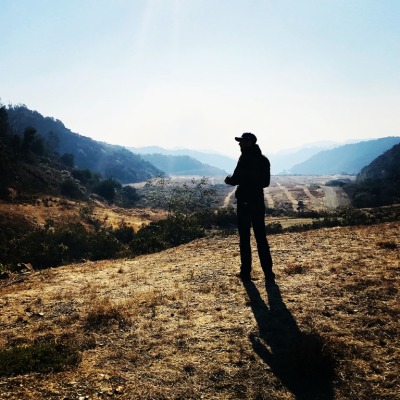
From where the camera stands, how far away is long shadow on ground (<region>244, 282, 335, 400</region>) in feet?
13.7

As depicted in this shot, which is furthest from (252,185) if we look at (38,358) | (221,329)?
(38,358)

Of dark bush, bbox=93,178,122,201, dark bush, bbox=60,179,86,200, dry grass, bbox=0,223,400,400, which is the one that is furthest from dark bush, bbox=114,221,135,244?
dark bush, bbox=93,178,122,201

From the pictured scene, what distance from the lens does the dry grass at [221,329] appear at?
14.0 feet

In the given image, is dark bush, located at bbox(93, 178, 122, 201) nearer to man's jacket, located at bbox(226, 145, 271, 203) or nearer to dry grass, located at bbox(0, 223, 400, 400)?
dry grass, located at bbox(0, 223, 400, 400)

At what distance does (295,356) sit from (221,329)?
150 cm

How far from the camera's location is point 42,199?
51.5 meters

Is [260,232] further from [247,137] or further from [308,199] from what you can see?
[308,199]

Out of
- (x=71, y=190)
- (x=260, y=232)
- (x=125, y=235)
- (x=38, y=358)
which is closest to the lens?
(x=38, y=358)

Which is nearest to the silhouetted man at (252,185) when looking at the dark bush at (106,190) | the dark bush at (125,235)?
the dark bush at (125,235)

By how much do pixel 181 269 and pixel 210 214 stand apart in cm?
1966

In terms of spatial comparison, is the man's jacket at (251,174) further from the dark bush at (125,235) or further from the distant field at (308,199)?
the distant field at (308,199)

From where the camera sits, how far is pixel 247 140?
7504 mm

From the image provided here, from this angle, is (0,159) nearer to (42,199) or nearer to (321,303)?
(42,199)

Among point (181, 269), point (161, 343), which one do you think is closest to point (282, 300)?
point (161, 343)
